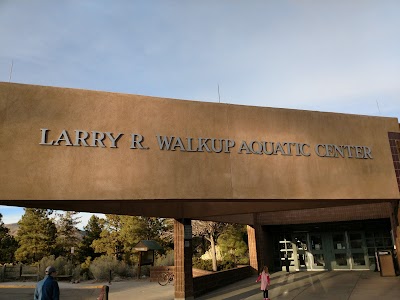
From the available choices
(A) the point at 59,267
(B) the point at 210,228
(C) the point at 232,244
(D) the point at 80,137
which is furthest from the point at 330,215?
(A) the point at 59,267

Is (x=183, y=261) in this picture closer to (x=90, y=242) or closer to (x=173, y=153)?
(x=173, y=153)

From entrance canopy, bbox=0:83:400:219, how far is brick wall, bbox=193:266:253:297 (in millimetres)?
5328

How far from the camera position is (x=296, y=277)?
19.5 metres

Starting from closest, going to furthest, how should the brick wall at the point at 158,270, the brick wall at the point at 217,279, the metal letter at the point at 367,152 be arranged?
the metal letter at the point at 367,152 → the brick wall at the point at 217,279 → the brick wall at the point at 158,270

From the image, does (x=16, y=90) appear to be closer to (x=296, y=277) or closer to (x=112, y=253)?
(x=296, y=277)

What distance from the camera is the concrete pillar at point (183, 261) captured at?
47.6ft

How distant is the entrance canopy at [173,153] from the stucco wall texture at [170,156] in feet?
0.09

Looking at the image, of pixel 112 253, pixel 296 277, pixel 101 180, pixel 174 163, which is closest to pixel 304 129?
pixel 174 163

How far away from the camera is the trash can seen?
17.0 m

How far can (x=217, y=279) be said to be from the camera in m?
17.3

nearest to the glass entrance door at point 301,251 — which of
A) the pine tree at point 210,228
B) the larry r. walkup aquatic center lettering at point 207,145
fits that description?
the pine tree at point 210,228

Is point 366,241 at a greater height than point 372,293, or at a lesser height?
greater

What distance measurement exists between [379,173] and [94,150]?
31.3 ft

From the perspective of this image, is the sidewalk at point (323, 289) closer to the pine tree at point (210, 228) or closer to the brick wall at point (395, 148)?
the brick wall at point (395, 148)
